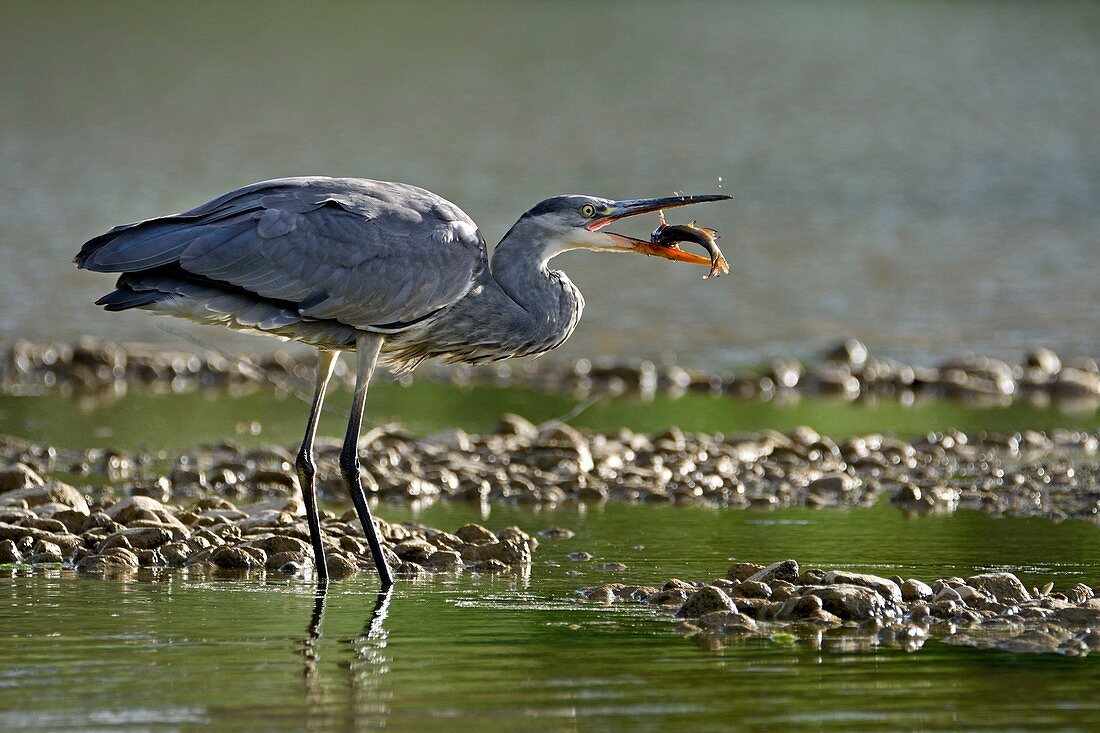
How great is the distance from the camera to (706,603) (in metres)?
6.69

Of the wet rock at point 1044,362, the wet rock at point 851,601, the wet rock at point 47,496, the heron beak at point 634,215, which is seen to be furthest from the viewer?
the wet rock at point 1044,362

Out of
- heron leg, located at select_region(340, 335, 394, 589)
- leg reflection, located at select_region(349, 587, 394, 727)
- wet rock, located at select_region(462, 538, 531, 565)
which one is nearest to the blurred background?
heron leg, located at select_region(340, 335, 394, 589)

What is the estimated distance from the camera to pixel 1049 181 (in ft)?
96.9

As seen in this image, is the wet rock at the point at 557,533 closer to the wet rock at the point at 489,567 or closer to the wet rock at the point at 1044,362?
the wet rock at the point at 489,567

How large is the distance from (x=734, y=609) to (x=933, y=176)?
81.3 feet

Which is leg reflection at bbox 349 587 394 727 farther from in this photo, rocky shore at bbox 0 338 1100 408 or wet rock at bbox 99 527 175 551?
rocky shore at bbox 0 338 1100 408

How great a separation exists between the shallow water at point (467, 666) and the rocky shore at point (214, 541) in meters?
0.24

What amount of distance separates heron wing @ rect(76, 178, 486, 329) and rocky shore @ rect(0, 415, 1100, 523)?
82.6 inches

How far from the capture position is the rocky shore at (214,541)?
782 cm

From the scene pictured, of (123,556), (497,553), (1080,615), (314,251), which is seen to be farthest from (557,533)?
(1080,615)

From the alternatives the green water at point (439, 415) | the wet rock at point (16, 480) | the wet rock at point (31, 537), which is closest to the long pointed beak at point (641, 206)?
the wet rock at point (31, 537)

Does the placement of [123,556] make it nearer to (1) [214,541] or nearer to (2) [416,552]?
(1) [214,541]

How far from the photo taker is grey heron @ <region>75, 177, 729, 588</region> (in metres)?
7.86

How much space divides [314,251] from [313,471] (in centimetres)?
106
